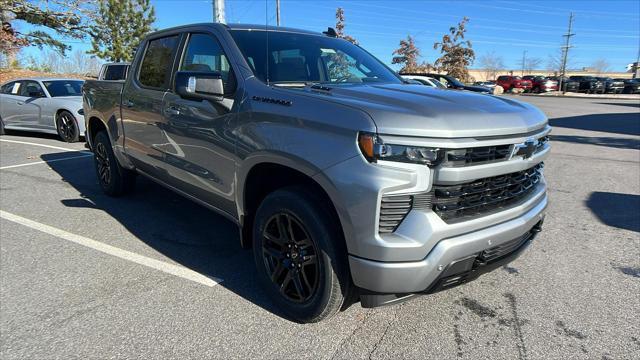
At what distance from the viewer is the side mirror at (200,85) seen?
3092 millimetres

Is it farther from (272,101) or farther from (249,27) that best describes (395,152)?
(249,27)

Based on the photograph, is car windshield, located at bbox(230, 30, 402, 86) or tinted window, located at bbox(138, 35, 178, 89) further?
tinted window, located at bbox(138, 35, 178, 89)

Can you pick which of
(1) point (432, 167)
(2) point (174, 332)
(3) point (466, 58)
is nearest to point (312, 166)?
(1) point (432, 167)

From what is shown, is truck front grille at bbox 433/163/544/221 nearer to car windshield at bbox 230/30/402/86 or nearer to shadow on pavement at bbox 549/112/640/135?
car windshield at bbox 230/30/402/86

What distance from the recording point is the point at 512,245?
279cm

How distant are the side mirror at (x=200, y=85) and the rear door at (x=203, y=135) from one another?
110 millimetres

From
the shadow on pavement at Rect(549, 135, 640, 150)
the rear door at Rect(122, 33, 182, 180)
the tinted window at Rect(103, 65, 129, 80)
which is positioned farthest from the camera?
the shadow on pavement at Rect(549, 135, 640, 150)

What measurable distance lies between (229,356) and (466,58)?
47.4m

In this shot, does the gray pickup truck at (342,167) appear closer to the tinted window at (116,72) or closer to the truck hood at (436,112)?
the truck hood at (436,112)

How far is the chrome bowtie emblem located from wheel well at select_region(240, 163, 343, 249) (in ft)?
3.96

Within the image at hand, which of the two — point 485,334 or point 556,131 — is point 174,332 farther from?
point 556,131

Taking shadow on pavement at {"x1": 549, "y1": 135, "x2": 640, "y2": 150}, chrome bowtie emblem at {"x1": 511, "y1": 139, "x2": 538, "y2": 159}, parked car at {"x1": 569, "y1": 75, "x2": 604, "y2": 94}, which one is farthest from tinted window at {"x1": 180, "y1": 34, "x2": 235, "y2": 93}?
parked car at {"x1": 569, "y1": 75, "x2": 604, "y2": 94}

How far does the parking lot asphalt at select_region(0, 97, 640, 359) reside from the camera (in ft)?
8.97

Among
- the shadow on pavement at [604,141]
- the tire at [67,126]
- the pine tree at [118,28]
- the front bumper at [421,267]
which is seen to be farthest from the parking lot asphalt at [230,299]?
the pine tree at [118,28]
